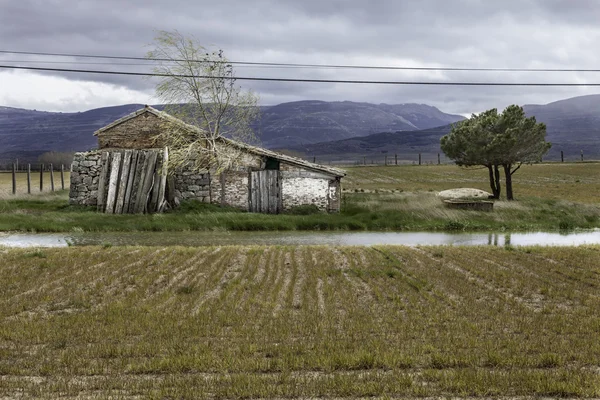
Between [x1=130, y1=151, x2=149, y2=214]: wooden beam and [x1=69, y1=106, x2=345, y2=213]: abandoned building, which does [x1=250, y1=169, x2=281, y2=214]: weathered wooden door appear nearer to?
[x1=69, y1=106, x2=345, y2=213]: abandoned building

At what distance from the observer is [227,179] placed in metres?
31.9

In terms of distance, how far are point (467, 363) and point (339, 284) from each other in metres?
6.13

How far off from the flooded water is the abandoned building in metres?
5.33

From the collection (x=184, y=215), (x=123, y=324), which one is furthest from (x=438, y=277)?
(x=184, y=215)

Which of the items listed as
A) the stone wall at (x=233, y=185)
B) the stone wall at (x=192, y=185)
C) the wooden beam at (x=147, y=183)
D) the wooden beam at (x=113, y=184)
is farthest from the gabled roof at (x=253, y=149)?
the wooden beam at (x=147, y=183)

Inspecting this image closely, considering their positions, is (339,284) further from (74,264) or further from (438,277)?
(74,264)

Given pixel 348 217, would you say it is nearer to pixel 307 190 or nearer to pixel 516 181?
pixel 307 190

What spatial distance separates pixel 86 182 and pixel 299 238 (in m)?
13.8

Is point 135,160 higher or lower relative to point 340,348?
higher

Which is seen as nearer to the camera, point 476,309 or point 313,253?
point 476,309

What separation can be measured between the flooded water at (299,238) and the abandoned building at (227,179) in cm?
533

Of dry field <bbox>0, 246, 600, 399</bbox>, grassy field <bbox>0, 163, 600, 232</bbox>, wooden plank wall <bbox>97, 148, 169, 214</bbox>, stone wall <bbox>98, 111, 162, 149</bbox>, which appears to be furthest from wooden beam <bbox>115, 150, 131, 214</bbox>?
dry field <bbox>0, 246, 600, 399</bbox>

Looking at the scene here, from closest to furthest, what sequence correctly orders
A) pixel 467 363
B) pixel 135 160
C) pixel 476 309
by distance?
pixel 467 363 → pixel 476 309 → pixel 135 160

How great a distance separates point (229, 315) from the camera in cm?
1142
